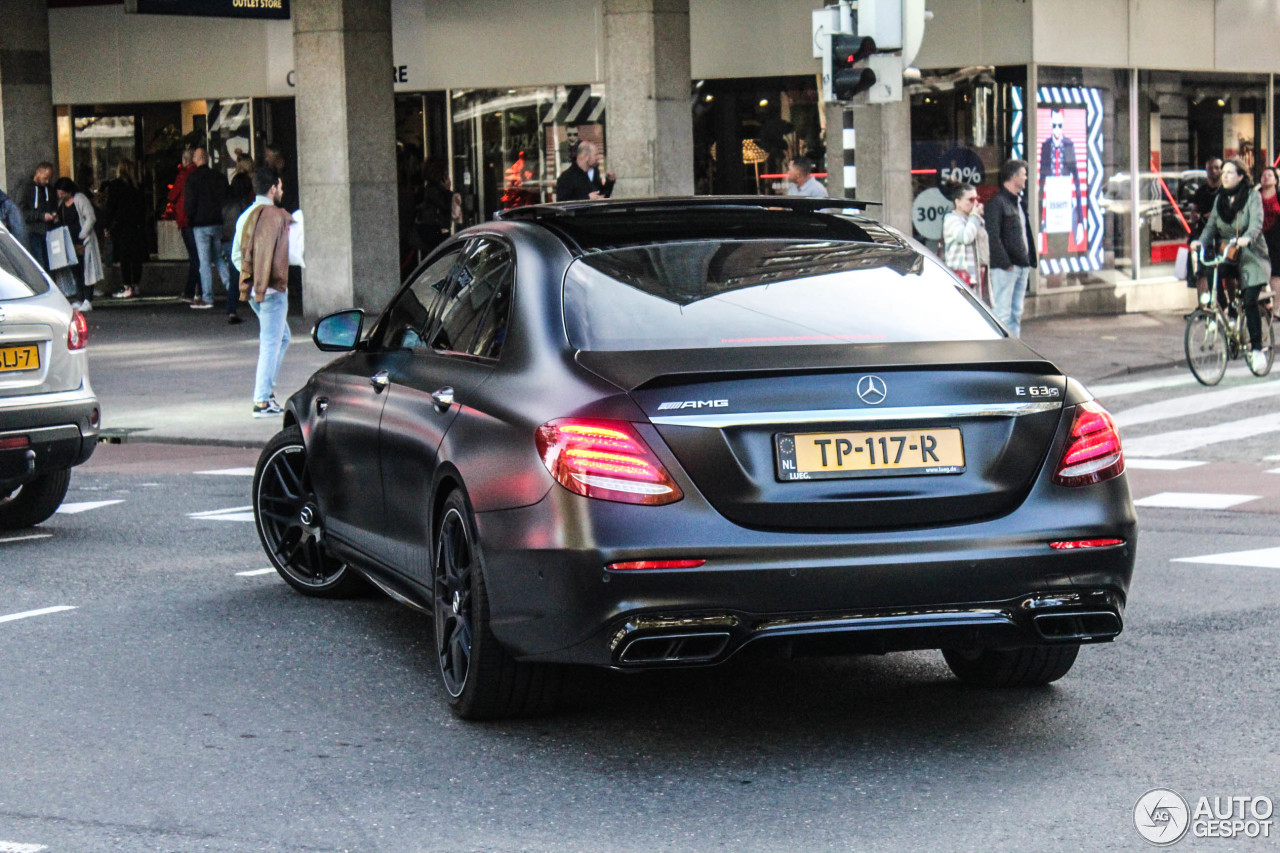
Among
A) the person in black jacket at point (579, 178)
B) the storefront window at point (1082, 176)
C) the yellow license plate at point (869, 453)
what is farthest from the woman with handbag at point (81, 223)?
the yellow license plate at point (869, 453)

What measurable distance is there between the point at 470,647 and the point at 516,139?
22807mm

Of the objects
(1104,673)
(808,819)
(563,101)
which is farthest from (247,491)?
(563,101)

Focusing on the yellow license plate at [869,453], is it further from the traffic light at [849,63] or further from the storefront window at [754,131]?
the storefront window at [754,131]

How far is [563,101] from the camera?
27516mm

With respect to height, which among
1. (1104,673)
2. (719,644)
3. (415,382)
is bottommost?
(1104,673)

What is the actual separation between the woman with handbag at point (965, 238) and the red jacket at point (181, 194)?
42.6ft

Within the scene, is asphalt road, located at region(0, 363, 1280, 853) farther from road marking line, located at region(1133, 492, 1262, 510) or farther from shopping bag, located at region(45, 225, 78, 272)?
shopping bag, located at region(45, 225, 78, 272)

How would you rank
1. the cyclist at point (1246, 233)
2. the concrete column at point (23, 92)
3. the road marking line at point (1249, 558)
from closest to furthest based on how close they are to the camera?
the road marking line at point (1249, 558) → the cyclist at point (1246, 233) → the concrete column at point (23, 92)

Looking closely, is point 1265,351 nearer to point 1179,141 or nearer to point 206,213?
point 1179,141

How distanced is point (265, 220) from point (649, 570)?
1018 cm

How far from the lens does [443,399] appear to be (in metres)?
6.06

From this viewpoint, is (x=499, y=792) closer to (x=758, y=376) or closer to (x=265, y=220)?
(x=758, y=376)

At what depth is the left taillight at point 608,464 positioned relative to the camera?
5.14m

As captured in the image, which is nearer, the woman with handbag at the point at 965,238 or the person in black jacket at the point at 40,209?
the woman with handbag at the point at 965,238
